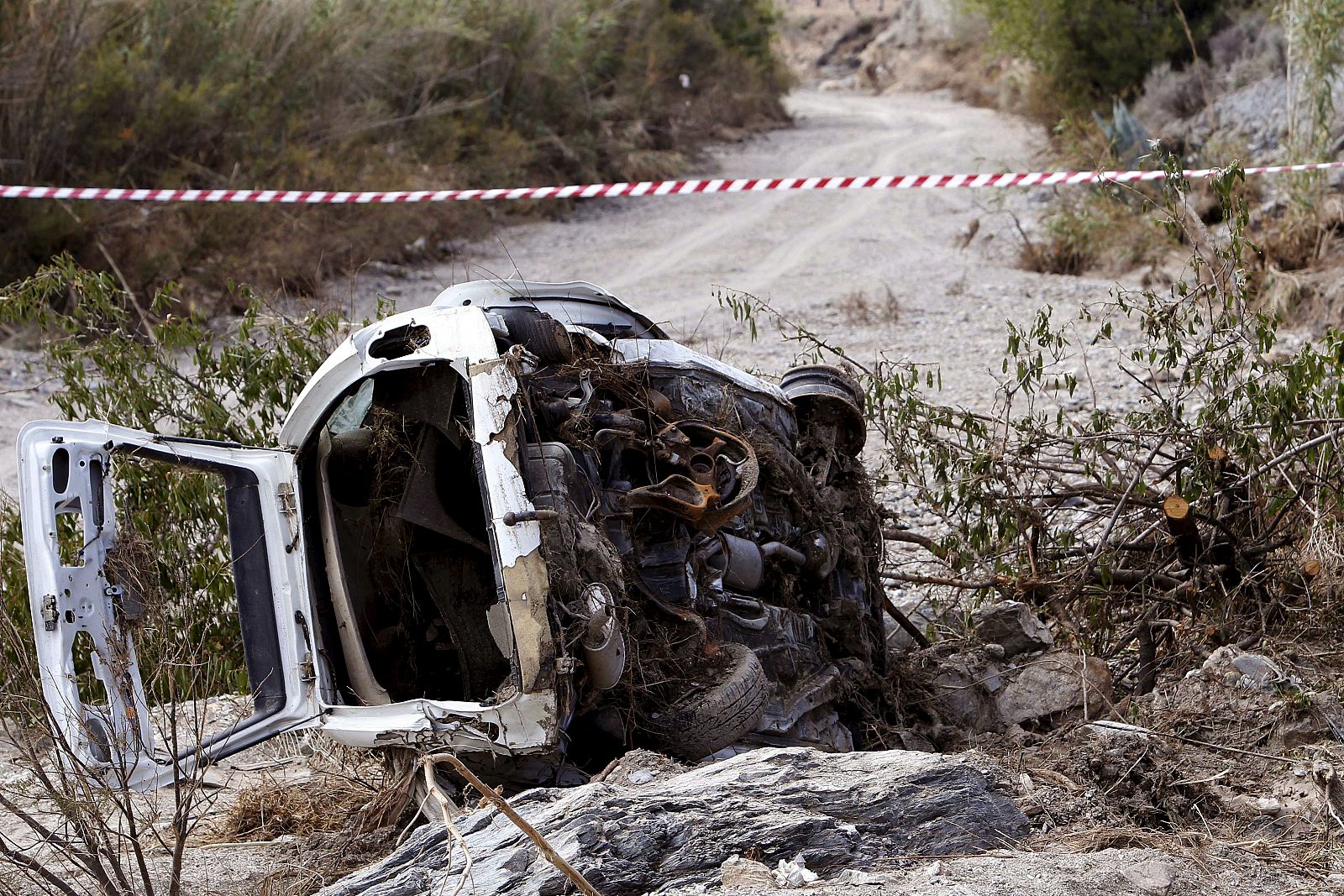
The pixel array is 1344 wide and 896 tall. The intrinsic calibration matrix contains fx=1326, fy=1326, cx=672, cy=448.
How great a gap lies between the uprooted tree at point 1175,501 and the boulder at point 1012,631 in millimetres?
124

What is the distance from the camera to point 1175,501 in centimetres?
526

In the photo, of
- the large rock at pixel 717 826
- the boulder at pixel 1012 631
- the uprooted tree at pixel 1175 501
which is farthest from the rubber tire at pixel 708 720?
the uprooted tree at pixel 1175 501

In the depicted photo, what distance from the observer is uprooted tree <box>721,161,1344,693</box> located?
5320mm

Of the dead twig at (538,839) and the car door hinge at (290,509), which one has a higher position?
the car door hinge at (290,509)

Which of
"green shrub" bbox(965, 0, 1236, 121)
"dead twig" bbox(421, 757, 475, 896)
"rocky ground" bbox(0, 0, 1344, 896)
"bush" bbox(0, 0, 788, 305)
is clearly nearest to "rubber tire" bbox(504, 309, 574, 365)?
"rocky ground" bbox(0, 0, 1344, 896)

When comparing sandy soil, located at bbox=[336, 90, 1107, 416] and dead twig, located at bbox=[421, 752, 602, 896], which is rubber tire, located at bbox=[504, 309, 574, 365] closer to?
dead twig, located at bbox=[421, 752, 602, 896]

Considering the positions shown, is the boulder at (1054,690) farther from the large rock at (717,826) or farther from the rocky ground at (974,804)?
the large rock at (717,826)

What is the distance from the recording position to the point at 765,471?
4.59 meters

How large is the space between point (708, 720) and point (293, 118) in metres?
12.5

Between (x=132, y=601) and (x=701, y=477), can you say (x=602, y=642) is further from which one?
(x=132, y=601)

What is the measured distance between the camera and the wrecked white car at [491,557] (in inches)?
135

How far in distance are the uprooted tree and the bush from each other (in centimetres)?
425

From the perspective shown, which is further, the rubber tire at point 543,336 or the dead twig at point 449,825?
the rubber tire at point 543,336

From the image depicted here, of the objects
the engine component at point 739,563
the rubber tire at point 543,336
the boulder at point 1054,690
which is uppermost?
the rubber tire at point 543,336
